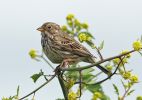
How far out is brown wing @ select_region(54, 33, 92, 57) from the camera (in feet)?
23.6

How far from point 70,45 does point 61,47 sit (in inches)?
13.8

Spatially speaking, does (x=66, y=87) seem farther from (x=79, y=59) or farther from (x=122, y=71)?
(x=79, y=59)

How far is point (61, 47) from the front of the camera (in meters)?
8.24

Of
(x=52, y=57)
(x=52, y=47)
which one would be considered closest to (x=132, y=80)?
(x=52, y=57)

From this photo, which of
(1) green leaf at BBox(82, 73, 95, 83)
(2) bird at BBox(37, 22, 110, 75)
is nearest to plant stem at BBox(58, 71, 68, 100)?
(1) green leaf at BBox(82, 73, 95, 83)

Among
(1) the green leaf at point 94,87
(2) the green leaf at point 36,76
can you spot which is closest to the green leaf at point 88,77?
(1) the green leaf at point 94,87

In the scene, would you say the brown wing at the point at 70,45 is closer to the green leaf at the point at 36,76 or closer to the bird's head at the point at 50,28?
the bird's head at the point at 50,28

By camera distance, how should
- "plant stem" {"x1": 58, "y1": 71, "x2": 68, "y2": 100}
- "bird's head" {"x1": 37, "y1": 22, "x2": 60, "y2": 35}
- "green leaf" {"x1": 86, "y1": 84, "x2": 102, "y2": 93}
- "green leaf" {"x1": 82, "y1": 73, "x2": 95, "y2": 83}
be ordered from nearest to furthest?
"plant stem" {"x1": 58, "y1": 71, "x2": 68, "y2": 100}, "green leaf" {"x1": 86, "y1": 84, "x2": 102, "y2": 93}, "green leaf" {"x1": 82, "y1": 73, "x2": 95, "y2": 83}, "bird's head" {"x1": 37, "y1": 22, "x2": 60, "y2": 35}

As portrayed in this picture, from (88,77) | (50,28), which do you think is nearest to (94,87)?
(88,77)

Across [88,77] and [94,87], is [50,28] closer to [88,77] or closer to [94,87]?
[88,77]

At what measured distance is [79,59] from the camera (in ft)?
22.7

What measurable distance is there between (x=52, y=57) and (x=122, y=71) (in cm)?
328

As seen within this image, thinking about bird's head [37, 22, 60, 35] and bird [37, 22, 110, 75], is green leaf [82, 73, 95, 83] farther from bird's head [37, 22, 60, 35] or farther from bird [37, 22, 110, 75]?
bird's head [37, 22, 60, 35]

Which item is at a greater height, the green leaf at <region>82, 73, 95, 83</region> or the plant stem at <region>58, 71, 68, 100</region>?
the green leaf at <region>82, 73, 95, 83</region>
